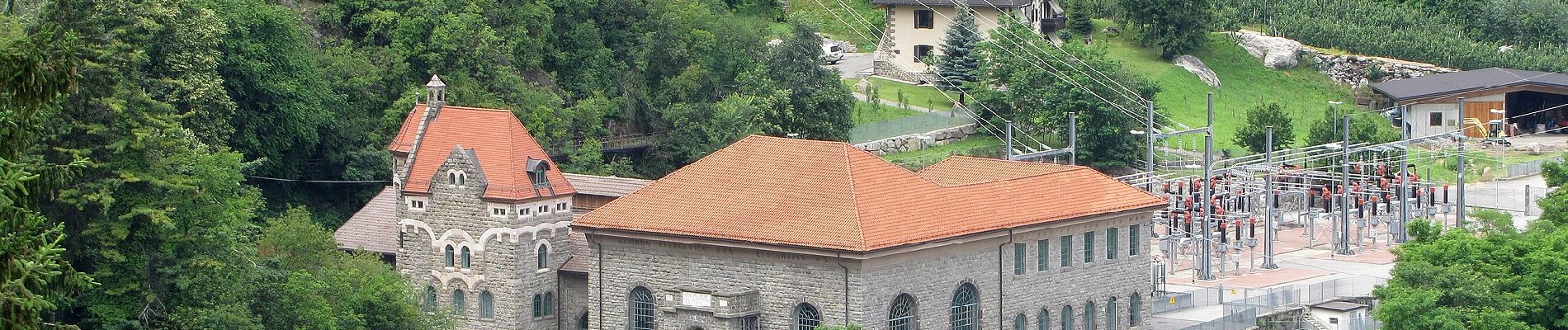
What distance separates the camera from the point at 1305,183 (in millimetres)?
109750

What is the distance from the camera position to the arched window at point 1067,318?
284 feet

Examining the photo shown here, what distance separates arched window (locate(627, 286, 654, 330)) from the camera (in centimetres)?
8331

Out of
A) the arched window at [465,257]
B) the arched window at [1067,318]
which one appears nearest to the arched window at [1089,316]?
the arched window at [1067,318]

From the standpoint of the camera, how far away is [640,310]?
83562mm

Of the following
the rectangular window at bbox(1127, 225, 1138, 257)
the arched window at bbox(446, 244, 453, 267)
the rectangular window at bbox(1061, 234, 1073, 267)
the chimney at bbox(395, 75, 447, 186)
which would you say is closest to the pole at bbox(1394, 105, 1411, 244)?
the rectangular window at bbox(1127, 225, 1138, 257)

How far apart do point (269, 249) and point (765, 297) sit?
16.7 m

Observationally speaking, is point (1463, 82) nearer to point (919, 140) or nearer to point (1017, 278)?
point (919, 140)

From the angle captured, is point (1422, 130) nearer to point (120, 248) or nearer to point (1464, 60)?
point (1464, 60)

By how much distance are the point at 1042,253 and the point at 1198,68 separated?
196 ft

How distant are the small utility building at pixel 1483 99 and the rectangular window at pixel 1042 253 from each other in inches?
2018

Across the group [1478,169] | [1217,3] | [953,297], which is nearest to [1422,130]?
[1478,169]

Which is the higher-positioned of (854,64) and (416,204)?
(854,64)

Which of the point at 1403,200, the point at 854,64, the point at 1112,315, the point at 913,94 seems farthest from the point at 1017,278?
the point at 854,64

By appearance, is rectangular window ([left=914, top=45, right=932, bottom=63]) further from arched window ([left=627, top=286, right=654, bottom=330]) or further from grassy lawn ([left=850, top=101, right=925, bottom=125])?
arched window ([left=627, top=286, right=654, bottom=330])
